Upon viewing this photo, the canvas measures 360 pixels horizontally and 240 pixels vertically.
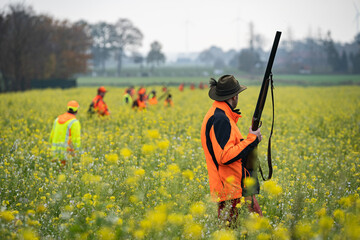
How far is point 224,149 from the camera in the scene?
3039 millimetres

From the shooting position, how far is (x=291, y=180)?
461cm

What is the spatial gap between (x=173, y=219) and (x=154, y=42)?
98.0 meters

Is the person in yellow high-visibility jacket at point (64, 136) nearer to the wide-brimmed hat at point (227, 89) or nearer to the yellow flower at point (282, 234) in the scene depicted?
the wide-brimmed hat at point (227, 89)

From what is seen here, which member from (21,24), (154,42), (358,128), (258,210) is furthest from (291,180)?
(154,42)

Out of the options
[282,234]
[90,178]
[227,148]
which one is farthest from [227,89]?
[90,178]

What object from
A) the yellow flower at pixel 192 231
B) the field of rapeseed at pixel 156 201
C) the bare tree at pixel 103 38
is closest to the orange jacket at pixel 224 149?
the field of rapeseed at pixel 156 201

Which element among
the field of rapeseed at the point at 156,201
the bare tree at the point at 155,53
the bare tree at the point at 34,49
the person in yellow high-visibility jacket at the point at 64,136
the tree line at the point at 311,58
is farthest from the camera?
the bare tree at the point at 155,53

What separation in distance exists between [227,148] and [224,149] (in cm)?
3

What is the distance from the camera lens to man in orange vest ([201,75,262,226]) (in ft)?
9.93

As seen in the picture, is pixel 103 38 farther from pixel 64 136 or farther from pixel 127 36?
pixel 64 136

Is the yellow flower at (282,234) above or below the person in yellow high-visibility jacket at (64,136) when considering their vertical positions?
below

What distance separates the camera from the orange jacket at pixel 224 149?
3020 mm

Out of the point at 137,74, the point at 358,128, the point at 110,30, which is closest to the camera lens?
the point at 358,128

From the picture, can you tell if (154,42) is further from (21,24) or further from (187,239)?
(187,239)
